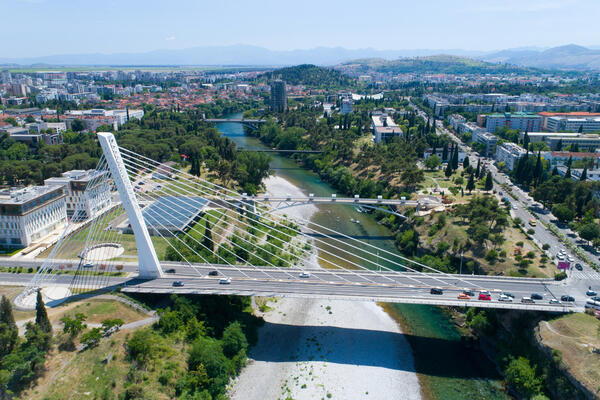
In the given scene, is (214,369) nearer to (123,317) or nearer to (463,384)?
(123,317)

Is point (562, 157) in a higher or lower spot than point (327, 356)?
higher

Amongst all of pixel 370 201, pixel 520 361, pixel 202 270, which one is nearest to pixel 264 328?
pixel 202 270

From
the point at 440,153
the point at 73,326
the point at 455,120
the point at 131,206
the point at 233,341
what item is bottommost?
the point at 233,341

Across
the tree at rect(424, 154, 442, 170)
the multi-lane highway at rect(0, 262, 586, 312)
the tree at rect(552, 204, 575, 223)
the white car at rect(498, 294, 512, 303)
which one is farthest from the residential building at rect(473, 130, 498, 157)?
the white car at rect(498, 294, 512, 303)

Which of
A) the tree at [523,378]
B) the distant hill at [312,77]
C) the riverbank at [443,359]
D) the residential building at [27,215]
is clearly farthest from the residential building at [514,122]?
the distant hill at [312,77]

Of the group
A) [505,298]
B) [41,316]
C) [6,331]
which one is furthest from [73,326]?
[505,298]

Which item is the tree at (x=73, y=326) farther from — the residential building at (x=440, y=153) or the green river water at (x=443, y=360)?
the residential building at (x=440, y=153)

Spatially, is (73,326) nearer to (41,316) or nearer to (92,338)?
(92,338)
